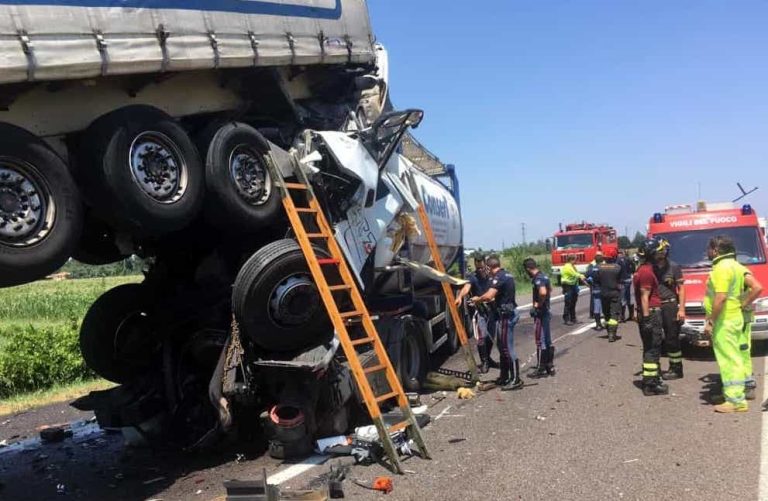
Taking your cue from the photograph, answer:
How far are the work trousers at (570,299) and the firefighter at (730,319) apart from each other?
826cm

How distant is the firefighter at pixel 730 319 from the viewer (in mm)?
6508

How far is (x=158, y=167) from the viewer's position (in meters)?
5.11

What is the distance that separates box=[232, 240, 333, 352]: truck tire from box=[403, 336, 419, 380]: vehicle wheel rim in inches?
101

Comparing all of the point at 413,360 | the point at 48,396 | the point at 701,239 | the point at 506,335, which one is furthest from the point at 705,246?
the point at 48,396

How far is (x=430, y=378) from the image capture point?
28.3 feet

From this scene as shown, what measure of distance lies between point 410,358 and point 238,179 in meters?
3.74

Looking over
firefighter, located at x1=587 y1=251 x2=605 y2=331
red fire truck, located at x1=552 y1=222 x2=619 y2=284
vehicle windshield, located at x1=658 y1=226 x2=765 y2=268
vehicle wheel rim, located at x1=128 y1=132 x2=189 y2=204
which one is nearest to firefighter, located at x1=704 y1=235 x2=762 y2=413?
vehicle windshield, located at x1=658 y1=226 x2=765 y2=268

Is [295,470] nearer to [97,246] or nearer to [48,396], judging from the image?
[97,246]

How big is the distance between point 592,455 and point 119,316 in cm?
475

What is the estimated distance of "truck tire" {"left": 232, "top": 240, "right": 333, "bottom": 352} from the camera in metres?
5.51

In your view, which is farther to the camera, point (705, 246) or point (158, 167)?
point (705, 246)

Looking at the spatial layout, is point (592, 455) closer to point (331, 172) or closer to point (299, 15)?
point (331, 172)

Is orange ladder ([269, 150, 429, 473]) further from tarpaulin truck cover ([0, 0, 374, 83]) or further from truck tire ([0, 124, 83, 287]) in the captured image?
truck tire ([0, 124, 83, 287])

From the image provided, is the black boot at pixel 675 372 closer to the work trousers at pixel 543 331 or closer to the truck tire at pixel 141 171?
the work trousers at pixel 543 331
